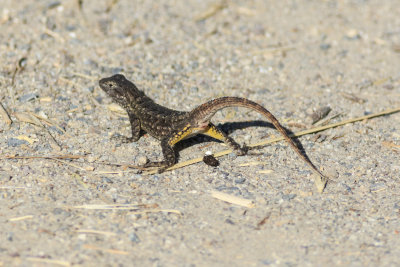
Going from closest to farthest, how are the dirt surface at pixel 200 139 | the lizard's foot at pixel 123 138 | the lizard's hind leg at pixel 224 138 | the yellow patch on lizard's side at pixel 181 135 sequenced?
1. the dirt surface at pixel 200 139
2. the yellow patch on lizard's side at pixel 181 135
3. the lizard's hind leg at pixel 224 138
4. the lizard's foot at pixel 123 138

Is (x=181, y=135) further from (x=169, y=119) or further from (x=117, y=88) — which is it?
(x=117, y=88)

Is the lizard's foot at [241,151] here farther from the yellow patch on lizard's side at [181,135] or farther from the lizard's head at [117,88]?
the lizard's head at [117,88]

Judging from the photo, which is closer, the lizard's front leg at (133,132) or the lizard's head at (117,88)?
the lizard's front leg at (133,132)

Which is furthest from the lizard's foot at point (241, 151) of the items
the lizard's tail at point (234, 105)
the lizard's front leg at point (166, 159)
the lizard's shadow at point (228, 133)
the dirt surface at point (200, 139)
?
the lizard's front leg at point (166, 159)

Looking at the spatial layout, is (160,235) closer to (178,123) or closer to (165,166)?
(165,166)

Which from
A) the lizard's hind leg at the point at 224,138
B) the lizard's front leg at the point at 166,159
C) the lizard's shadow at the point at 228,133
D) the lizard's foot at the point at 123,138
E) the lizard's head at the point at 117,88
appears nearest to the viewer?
the lizard's front leg at the point at 166,159

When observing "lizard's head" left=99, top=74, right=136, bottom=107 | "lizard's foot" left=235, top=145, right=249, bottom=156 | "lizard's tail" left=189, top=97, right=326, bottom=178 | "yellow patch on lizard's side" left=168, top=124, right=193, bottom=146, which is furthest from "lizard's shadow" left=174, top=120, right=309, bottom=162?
"lizard's head" left=99, top=74, right=136, bottom=107

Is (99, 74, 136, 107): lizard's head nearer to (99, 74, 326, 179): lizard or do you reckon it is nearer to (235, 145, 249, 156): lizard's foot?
(99, 74, 326, 179): lizard
